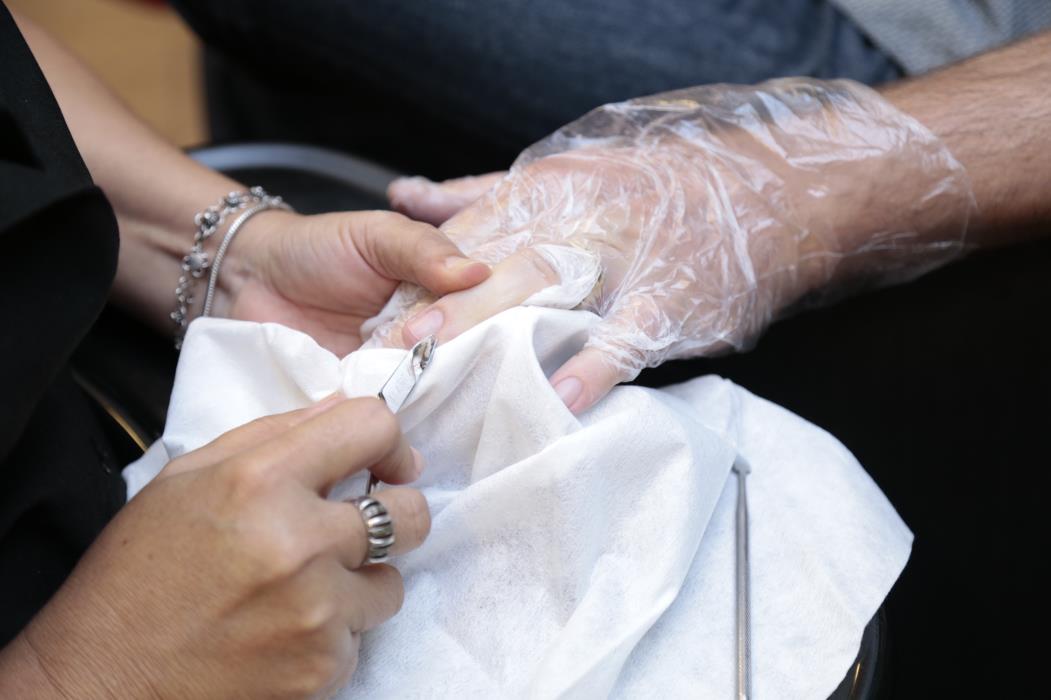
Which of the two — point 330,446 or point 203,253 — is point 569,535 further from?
point 203,253

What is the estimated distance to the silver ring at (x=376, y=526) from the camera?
1.46ft

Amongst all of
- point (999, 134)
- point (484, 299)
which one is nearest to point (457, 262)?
point (484, 299)

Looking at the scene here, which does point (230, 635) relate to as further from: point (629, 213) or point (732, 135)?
point (732, 135)

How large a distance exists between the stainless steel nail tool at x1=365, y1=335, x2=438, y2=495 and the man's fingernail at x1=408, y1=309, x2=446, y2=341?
0.04m

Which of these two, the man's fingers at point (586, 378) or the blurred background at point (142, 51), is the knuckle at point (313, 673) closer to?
the man's fingers at point (586, 378)

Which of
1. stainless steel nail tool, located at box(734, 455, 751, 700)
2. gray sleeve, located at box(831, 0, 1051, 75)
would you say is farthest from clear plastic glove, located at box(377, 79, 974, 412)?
gray sleeve, located at box(831, 0, 1051, 75)

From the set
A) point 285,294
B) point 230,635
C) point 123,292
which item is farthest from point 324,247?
point 230,635

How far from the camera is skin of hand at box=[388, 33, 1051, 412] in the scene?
71cm

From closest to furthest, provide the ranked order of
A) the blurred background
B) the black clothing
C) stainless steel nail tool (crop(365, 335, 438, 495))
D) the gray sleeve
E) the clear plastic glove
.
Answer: the black clothing, stainless steel nail tool (crop(365, 335, 438, 495)), the clear plastic glove, the gray sleeve, the blurred background

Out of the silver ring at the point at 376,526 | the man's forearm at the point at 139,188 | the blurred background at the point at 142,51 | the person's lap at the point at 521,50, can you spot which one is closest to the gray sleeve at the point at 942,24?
the person's lap at the point at 521,50

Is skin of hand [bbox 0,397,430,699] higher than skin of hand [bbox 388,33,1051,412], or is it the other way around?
skin of hand [bbox 388,33,1051,412]

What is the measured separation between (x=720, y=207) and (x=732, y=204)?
0.02 m

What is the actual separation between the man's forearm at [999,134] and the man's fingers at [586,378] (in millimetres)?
424

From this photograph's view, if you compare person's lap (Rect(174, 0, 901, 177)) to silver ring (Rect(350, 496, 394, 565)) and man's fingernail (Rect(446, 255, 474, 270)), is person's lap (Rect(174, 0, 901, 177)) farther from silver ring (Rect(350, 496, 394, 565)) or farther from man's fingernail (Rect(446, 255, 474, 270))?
silver ring (Rect(350, 496, 394, 565))
